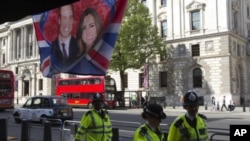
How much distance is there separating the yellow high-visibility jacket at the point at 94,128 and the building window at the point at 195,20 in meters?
43.8

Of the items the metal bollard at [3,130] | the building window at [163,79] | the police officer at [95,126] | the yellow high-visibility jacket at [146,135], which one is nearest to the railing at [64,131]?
the metal bollard at [3,130]

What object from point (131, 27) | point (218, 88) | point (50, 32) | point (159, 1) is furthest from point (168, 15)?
point (50, 32)

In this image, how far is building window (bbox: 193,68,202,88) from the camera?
4741 centimetres

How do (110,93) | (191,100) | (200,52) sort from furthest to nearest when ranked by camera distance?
(200,52)
(110,93)
(191,100)

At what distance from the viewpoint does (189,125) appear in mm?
4277

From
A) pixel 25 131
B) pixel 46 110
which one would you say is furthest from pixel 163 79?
pixel 25 131

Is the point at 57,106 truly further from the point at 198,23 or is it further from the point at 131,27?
the point at 198,23

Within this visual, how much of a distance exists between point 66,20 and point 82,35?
1.08 ft

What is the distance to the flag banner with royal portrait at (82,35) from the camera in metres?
3.76

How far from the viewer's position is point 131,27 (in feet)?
143

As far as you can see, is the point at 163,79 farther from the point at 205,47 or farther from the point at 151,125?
the point at 151,125

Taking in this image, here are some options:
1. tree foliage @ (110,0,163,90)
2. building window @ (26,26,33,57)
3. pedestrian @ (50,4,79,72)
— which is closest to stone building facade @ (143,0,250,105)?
tree foliage @ (110,0,163,90)

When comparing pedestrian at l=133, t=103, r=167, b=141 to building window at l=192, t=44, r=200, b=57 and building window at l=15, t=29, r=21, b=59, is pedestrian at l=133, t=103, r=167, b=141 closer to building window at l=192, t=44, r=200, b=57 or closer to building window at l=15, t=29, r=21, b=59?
building window at l=192, t=44, r=200, b=57

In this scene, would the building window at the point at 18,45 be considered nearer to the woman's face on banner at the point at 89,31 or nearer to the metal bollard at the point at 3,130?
the metal bollard at the point at 3,130
